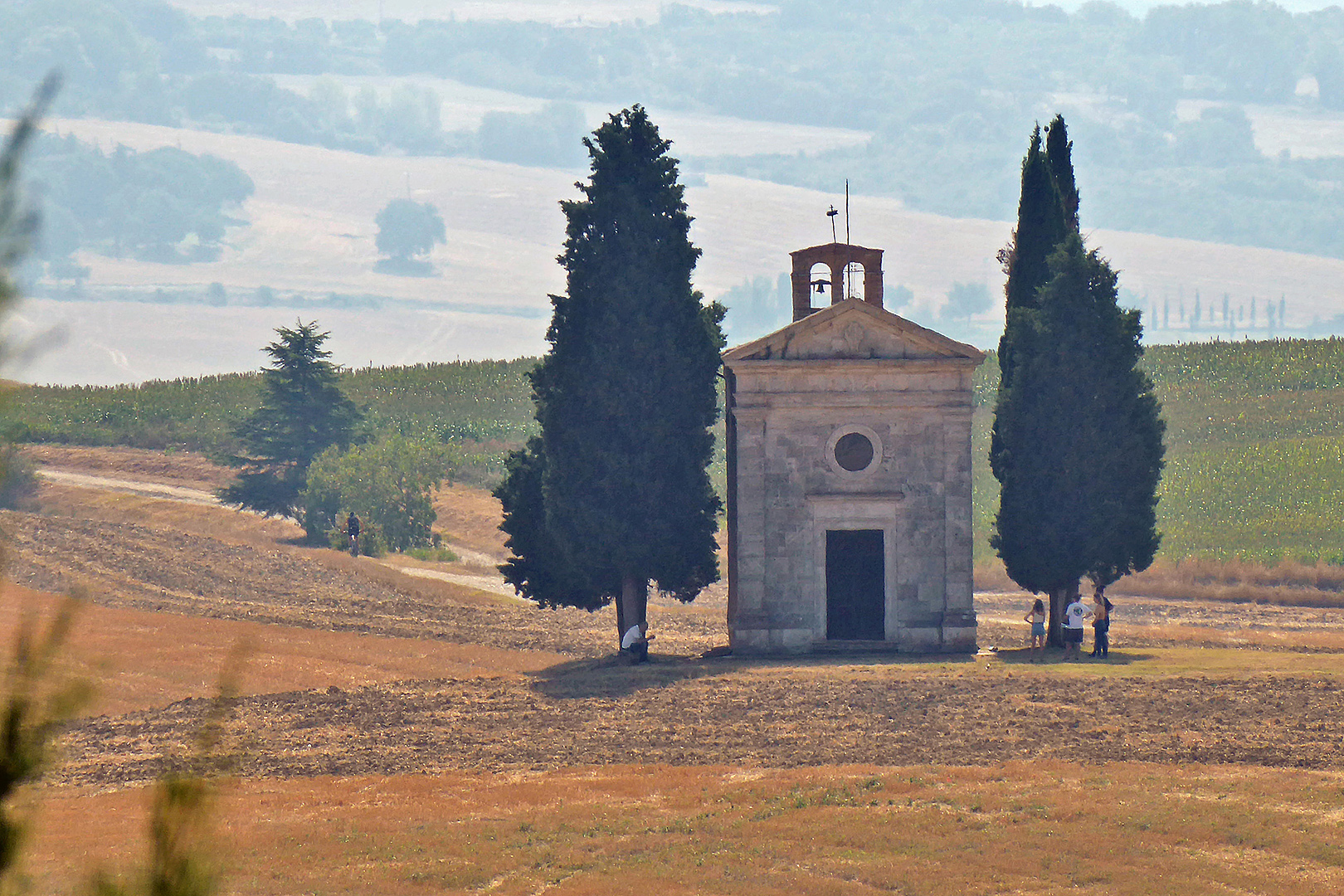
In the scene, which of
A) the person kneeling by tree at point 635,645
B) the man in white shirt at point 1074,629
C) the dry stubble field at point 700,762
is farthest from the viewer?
the person kneeling by tree at point 635,645

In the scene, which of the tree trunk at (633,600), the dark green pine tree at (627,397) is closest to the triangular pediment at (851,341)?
the dark green pine tree at (627,397)

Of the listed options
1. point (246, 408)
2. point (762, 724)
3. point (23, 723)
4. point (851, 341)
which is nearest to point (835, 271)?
point (851, 341)

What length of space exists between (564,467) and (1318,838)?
19.8 m

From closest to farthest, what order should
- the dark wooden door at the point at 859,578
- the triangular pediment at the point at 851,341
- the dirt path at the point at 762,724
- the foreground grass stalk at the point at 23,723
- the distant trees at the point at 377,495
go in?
the foreground grass stalk at the point at 23,723 < the dirt path at the point at 762,724 < the triangular pediment at the point at 851,341 < the dark wooden door at the point at 859,578 < the distant trees at the point at 377,495

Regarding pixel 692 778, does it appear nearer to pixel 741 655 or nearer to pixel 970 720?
pixel 970 720

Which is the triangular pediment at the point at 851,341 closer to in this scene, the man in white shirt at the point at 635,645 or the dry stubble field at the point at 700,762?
the man in white shirt at the point at 635,645

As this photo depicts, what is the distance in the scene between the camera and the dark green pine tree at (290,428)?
67500 millimetres

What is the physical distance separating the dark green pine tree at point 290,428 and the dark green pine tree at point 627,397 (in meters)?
34.3

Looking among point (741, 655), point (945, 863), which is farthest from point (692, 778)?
point (741, 655)

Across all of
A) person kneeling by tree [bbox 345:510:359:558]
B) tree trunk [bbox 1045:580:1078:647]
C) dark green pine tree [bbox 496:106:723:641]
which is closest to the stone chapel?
dark green pine tree [bbox 496:106:723:641]

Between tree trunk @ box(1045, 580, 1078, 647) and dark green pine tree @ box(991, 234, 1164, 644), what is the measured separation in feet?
0.27

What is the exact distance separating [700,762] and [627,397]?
12.4 meters

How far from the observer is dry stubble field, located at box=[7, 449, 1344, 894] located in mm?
18547

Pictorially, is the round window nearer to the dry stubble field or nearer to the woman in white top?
the dry stubble field
